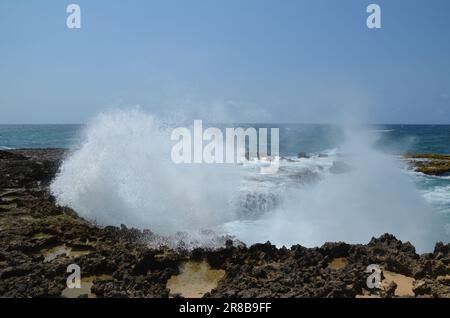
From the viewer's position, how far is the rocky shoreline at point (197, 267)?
6527 millimetres

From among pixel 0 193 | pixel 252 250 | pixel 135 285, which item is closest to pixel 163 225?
pixel 252 250

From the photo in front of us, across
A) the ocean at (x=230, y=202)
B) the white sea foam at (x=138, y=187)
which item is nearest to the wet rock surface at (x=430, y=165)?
the ocean at (x=230, y=202)

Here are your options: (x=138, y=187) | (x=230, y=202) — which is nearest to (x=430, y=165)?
(x=230, y=202)

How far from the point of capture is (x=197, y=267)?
26.1 feet

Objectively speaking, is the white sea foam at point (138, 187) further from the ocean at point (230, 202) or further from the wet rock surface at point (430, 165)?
the wet rock surface at point (430, 165)

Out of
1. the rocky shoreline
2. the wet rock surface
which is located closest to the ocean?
the rocky shoreline

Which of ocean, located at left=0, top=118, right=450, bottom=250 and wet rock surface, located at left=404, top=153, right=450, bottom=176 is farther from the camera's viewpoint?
wet rock surface, located at left=404, top=153, right=450, bottom=176

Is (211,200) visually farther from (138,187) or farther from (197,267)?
(197,267)

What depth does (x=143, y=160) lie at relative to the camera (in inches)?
546

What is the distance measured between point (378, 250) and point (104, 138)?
1014 cm

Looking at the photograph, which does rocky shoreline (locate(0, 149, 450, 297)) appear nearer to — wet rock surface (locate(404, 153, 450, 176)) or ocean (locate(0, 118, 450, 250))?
ocean (locate(0, 118, 450, 250))

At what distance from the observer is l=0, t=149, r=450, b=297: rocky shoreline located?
257 inches

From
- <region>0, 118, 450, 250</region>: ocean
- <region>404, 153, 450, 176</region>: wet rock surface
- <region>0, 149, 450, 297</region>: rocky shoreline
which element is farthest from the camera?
<region>404, 153, 450, 176</region>: wet rock surface
